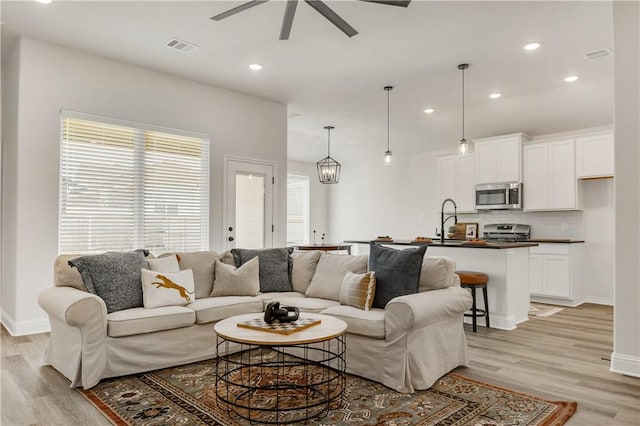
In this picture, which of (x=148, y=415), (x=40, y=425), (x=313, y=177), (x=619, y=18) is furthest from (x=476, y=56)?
(x=313, y=177)

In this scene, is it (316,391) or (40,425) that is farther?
(316,391)

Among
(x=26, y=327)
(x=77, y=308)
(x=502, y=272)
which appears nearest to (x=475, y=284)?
(x=502, y=272)

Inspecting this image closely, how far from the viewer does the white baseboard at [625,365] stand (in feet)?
10.3

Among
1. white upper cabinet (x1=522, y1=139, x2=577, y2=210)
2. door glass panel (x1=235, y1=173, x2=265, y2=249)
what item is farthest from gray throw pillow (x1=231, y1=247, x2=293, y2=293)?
white upper cabinet (x1=522, y1=139, x2=577, y2=210)

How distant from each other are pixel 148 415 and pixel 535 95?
6.16 metres

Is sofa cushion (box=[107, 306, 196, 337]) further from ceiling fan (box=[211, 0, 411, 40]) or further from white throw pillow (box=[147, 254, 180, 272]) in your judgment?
ceiling fan (box=[211, 0, 411, 40])

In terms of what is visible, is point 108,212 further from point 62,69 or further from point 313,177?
point 313,177

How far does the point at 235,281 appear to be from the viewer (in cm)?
399

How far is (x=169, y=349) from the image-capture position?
327cm

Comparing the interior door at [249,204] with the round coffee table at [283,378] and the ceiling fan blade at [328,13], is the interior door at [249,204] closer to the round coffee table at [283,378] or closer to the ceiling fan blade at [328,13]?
the round coffee table at [283,378]

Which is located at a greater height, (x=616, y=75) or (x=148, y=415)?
(x=616, y=75)

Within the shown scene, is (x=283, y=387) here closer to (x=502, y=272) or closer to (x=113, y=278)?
(x=113, y=278)

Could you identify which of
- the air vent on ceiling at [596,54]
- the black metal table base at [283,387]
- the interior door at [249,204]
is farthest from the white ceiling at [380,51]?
the black metal table base at [283,387]

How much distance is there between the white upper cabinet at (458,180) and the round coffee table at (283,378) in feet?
16.4
